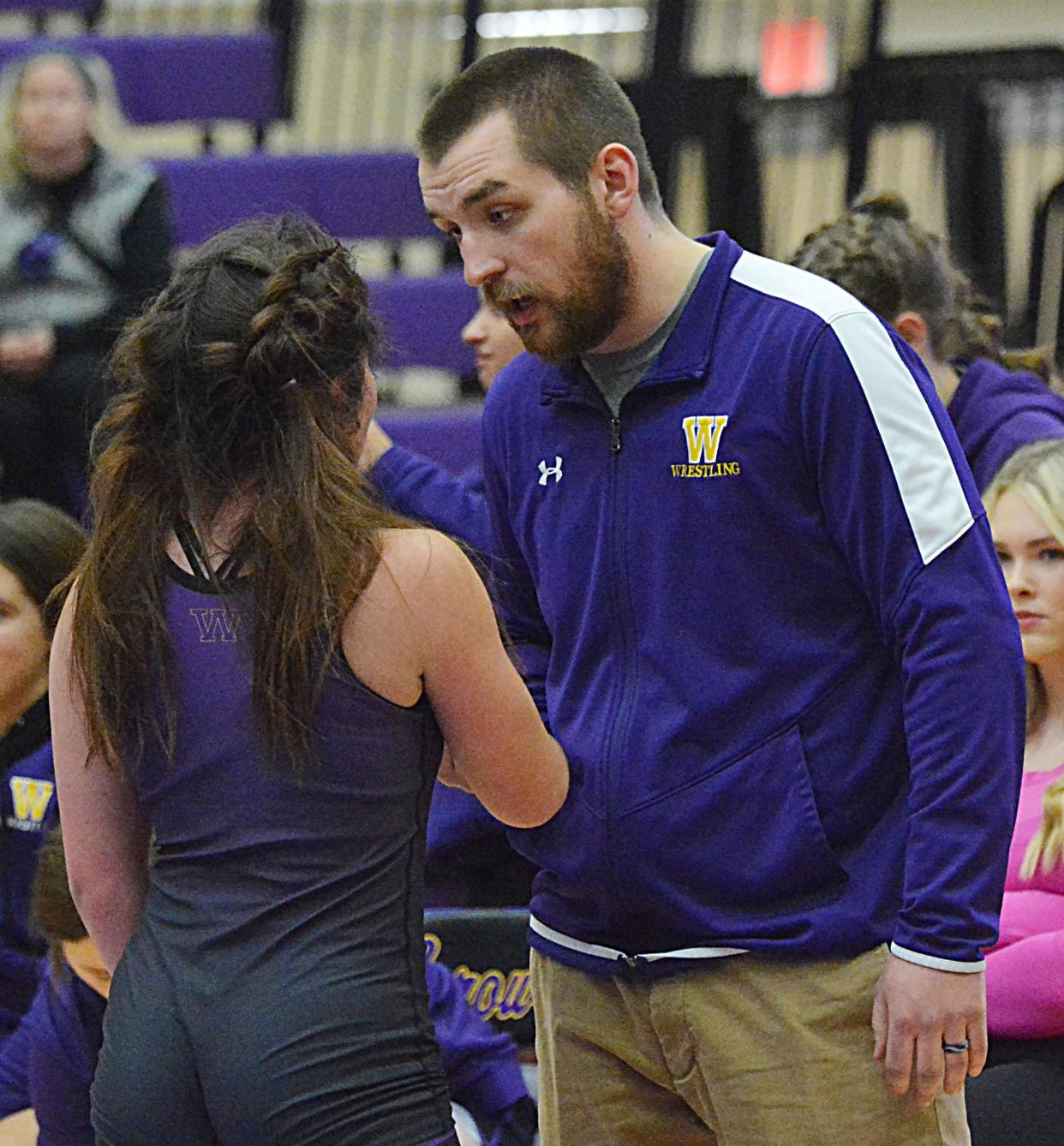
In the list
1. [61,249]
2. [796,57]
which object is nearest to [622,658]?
[61,249]

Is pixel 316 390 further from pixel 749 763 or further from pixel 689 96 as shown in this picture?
pixel 689 96

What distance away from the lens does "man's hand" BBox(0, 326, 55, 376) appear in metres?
4.46

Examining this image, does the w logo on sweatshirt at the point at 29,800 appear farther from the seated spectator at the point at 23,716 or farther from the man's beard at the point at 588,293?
the man's beard at the point at 588,293

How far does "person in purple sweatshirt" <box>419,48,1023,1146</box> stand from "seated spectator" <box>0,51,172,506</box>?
277 centimetres

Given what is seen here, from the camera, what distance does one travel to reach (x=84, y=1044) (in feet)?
7.97

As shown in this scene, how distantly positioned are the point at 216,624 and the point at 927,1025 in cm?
76

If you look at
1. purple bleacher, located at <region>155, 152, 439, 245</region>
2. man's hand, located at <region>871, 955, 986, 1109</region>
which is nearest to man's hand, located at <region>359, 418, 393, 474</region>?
man's hand, located at <region>871, 955, 986, 1109</region>

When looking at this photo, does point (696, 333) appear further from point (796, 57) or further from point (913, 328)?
point (796, 57)

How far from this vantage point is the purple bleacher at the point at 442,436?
486 centimetres

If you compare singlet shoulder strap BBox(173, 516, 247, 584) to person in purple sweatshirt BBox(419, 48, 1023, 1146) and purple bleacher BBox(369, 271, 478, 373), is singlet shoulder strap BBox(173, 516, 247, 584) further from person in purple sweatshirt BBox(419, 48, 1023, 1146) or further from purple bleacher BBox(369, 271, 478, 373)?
A: purple bleacher BBox(369, 271, 478, 373)


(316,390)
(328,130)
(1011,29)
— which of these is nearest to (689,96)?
(328,130)

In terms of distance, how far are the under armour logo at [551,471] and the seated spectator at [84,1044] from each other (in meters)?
0.76

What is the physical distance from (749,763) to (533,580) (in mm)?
403

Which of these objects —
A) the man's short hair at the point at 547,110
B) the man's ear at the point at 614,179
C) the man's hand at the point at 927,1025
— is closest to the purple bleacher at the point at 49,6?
the man's short hair at the point at 547,110
